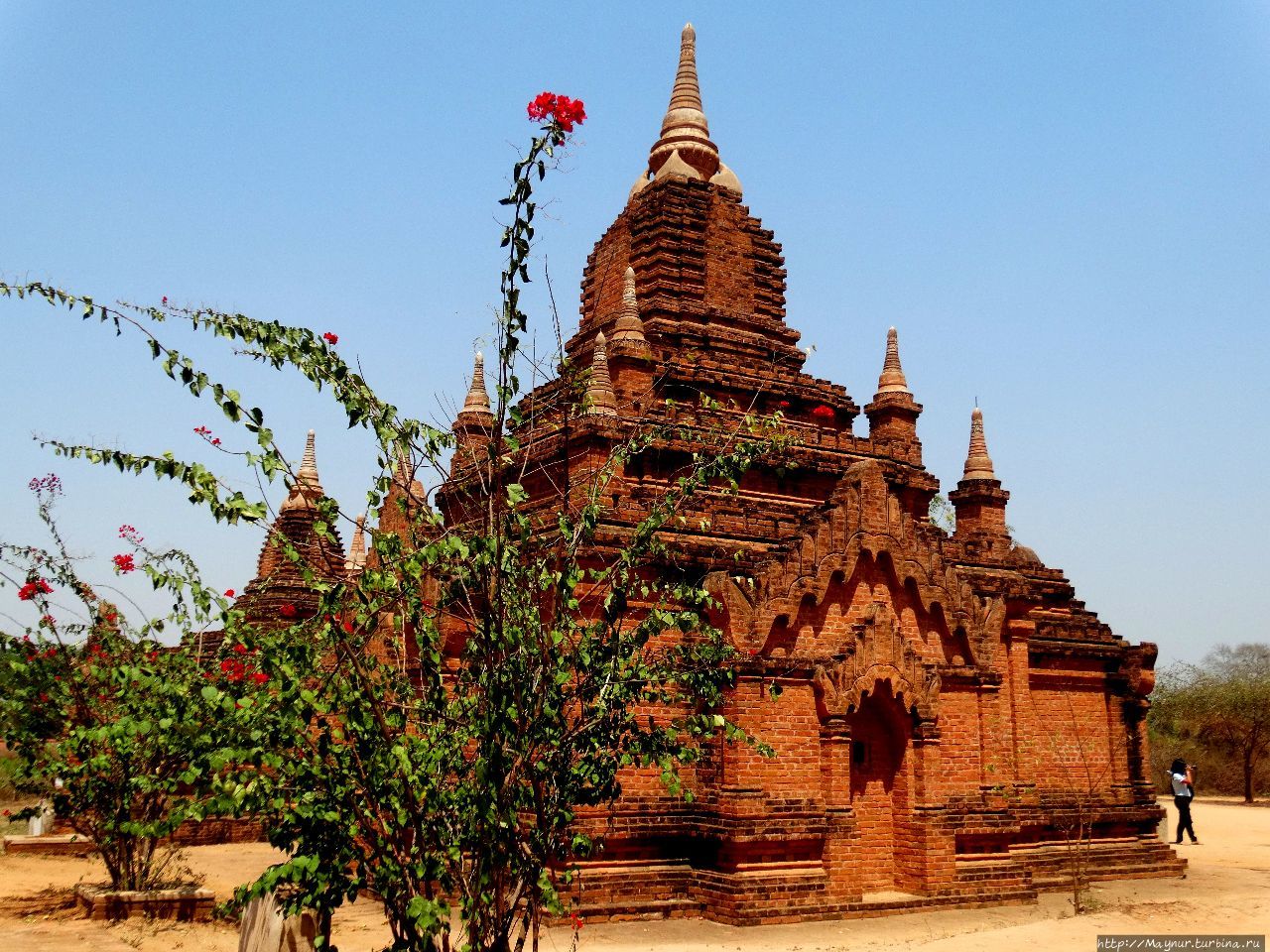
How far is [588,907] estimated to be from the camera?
13844mm

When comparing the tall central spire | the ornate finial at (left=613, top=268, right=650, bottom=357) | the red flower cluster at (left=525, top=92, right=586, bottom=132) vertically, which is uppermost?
the tall central spire

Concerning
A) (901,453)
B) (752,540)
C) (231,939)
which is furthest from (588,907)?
(901,453)

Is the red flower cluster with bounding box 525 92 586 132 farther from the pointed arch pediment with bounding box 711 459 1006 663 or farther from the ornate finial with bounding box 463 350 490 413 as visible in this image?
the ornate finial with bounding box 463 350 490 413

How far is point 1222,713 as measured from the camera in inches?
1799

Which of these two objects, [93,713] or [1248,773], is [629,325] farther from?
[1248,773]

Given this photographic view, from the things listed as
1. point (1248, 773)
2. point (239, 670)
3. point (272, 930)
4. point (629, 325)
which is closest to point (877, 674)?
point (629, 325)

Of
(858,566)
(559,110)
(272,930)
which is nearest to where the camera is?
(559,110)

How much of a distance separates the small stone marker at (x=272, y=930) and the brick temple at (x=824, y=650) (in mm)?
3445

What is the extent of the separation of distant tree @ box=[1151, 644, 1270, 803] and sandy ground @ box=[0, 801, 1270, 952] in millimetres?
29002

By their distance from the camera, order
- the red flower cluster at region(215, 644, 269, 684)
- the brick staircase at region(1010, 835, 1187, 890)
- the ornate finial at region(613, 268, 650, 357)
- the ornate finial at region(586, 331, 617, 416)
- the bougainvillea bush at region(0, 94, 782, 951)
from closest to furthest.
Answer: the bougainvillea bush at region(0, 94, 782, 951), the red flower cluster at region(215, 644, 269, 684), the ornate finial at region(586, 331, 617, 416), the brick staircase at region(1010, 835, 1187, 890), the ornate finial at region(613, 268, 650, 357)

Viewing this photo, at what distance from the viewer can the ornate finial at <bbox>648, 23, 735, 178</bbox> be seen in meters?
24.2

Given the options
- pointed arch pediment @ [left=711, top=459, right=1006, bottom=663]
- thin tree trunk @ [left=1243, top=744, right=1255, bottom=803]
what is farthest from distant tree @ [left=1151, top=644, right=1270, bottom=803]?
pointed arch pediment @ [left=711, top=459, right=1006, bottom=663]

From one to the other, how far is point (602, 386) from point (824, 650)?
5611 millimetres

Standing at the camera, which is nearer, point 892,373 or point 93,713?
point 93,713
